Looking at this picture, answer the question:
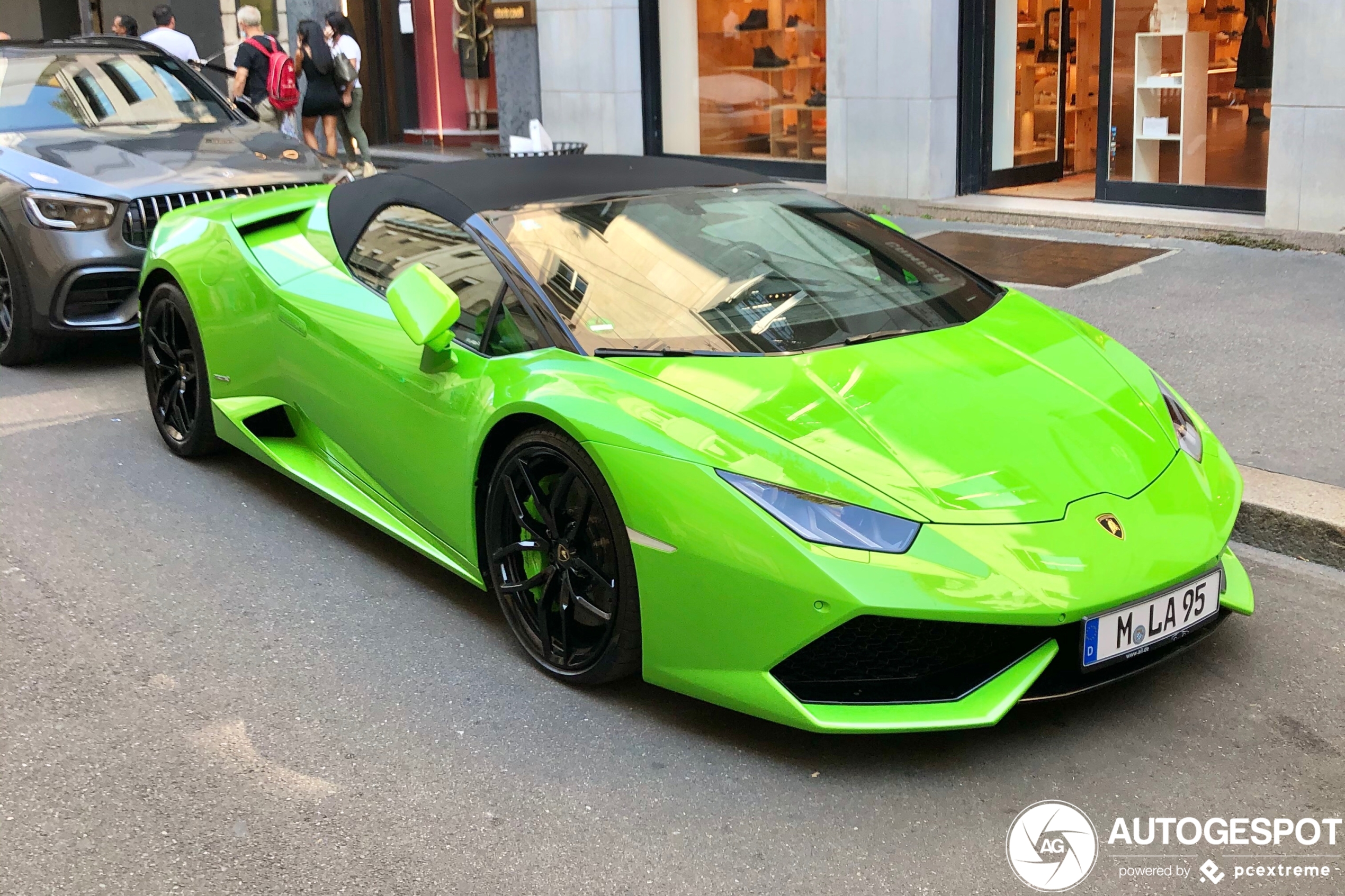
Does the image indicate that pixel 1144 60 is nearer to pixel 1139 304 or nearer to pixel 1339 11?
pixel 1339 11

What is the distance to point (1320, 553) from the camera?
4676 millimetres

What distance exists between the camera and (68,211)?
720cm

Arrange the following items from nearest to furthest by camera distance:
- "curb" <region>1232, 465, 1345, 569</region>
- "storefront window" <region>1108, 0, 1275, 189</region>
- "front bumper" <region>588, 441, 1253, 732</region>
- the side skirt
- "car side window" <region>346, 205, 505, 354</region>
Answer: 1. "front bumper" <region>588, 441, 1253, 732</region>
2. "car side window" <region>346, 205, 505, 354</region>
3. the side skirt
4. "curb" <region>1232, 465, 1345, 569</region>
5. "storefront window" <region>1108, 0, 1275, 189</region>

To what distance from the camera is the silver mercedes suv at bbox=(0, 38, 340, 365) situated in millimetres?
7180

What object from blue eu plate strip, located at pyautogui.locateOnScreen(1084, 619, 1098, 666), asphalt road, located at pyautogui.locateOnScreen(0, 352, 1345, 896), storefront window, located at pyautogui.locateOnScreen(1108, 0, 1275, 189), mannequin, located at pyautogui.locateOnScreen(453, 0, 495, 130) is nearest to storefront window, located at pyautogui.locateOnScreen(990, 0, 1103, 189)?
storefront window, located at pyautogui.locateOnScreen(1108, 0, 1275, 189)

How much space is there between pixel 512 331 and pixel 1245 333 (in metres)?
4.54

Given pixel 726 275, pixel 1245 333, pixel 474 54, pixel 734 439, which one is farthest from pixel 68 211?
pixel 474 54

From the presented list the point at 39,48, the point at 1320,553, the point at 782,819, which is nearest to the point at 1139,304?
the point at 1320,553

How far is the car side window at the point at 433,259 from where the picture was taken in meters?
4.22

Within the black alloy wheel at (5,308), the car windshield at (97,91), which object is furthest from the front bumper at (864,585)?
the car windshield at (97,91)

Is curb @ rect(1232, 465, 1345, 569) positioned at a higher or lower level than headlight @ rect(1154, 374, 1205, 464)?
lower

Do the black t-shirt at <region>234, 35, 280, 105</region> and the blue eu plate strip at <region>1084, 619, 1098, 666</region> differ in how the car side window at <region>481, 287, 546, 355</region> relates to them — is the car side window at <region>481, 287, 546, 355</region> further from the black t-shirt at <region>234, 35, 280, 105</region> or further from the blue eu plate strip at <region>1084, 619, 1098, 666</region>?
the black t-shirt at <region>234, 35, 280, 105</region>

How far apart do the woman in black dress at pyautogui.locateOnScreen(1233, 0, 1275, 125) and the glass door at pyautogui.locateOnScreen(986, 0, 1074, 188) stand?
7.51ft

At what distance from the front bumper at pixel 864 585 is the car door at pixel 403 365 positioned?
72cm
